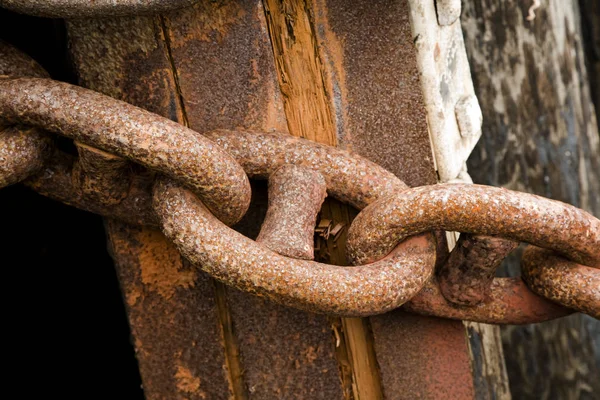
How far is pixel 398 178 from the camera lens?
98 cm

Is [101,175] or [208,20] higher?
[208,20]

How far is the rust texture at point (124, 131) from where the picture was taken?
0.78 meters

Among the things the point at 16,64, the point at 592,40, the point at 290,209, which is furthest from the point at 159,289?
the point at 592,40

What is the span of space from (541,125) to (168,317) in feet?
2.74

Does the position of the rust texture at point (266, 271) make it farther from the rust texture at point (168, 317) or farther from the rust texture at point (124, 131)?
the rust texture at point (168, 317)

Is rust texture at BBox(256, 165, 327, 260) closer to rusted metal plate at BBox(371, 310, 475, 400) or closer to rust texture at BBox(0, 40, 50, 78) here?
rusted metal plate at BBox(371, 310, 475, 400)

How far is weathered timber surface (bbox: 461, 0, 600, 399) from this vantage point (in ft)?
4.36

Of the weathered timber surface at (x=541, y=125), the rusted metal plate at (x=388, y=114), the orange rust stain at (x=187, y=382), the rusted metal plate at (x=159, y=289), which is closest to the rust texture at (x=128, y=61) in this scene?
the rusted metal plate at (x=159, y=289)

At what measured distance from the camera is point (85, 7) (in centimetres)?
77

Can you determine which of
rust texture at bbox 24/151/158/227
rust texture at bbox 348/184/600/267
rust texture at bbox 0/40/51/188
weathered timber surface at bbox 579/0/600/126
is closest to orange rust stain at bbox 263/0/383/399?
rust texture at bbox 348/184/600/267

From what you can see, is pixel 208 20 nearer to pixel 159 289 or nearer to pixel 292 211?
pixel 292 211

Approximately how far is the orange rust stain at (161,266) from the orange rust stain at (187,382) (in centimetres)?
12

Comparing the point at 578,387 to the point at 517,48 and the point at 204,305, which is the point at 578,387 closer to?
the point at 517,48

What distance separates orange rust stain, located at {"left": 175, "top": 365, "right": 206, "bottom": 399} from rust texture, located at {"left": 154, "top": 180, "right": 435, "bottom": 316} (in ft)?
0.96
